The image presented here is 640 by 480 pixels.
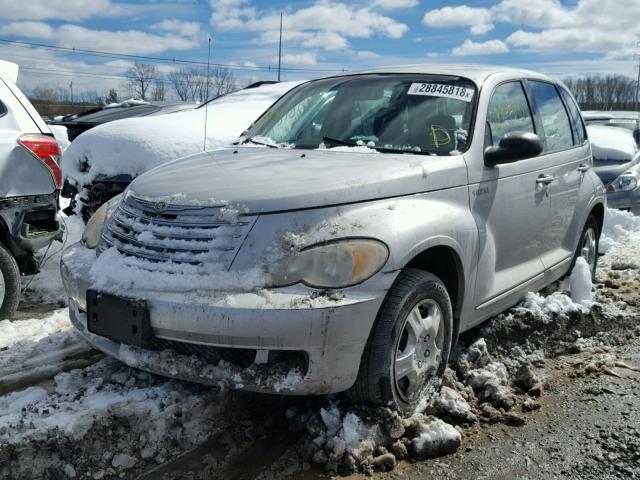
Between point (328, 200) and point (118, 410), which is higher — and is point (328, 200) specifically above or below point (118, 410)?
above

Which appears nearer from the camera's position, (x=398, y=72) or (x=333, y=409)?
(x=333, y=409)

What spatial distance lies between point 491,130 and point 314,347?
1.97 meters

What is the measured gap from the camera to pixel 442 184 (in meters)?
3.21

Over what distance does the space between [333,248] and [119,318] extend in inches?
39.4

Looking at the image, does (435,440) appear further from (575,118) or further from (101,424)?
(575,118)

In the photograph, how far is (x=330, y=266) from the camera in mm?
2596

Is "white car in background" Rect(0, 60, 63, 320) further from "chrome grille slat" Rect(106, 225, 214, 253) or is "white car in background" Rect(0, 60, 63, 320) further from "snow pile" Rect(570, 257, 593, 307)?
"snow pile" Rect(570, 257, 593, 307)

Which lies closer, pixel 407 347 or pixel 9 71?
pixel 407 347

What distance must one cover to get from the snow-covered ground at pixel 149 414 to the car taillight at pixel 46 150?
48.7 inches

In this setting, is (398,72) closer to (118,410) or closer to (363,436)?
(363,436)

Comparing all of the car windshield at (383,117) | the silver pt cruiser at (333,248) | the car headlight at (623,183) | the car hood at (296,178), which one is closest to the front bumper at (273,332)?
the silver pt cruiser at (333,248)

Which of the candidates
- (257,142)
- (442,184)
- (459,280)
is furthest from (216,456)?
(257,142)

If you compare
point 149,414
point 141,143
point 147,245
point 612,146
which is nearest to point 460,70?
point 147,245

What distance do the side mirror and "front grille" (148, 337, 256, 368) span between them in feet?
6.03
